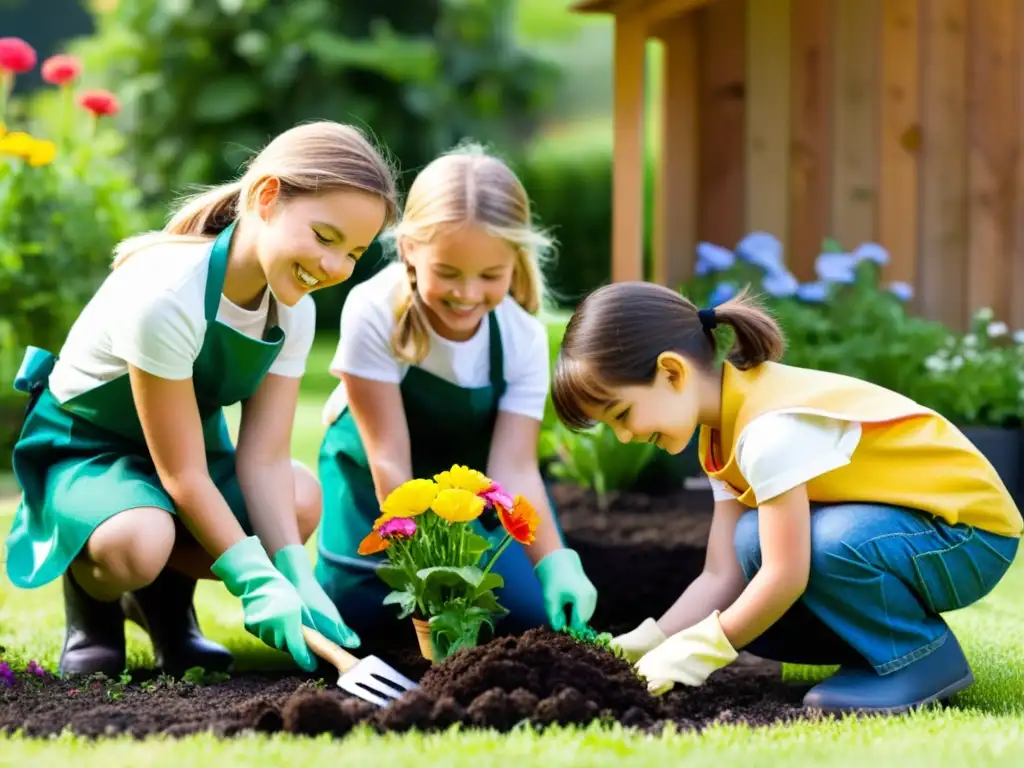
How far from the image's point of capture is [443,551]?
2.52 m

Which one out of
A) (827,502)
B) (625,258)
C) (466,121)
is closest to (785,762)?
(827,502)

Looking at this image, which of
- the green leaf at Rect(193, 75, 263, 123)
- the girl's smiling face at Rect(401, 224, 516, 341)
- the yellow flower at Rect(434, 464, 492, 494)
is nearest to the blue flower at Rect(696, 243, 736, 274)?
the girl's smiling face at Rect(401, 224, 516, 341)

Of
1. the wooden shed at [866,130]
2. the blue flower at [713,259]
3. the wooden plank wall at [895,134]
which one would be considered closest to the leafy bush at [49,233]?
the wooden shed at [866,130]

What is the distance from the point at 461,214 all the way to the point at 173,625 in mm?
1066

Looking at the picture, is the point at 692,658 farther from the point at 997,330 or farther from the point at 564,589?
the point at 997,330

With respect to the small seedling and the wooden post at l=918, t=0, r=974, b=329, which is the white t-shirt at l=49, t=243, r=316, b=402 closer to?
the small seedling

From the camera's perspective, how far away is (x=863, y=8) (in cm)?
557

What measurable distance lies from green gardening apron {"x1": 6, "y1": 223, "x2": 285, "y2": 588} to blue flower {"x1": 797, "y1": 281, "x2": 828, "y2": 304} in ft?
9.32

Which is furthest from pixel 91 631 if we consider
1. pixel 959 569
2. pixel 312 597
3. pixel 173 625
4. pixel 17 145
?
pixel 17 145

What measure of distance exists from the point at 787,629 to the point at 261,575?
1.01m

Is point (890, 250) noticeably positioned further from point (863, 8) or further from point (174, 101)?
point (174, 101)

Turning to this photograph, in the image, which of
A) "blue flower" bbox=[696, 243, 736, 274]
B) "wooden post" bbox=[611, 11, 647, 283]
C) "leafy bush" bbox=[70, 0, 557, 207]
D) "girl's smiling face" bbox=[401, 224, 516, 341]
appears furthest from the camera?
"leafy bush" bbox=[70, 0, 557, 207]

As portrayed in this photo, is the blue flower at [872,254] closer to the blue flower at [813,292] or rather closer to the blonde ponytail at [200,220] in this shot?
the blue flower at [813,292]

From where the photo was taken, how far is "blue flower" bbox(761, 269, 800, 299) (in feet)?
16.8
